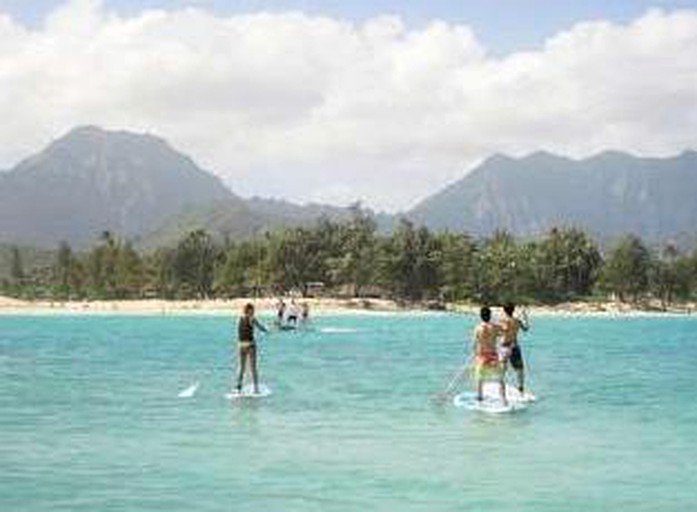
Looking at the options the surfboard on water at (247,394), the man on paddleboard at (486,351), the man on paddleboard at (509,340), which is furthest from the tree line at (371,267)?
the man on paddleboard at (486,351)

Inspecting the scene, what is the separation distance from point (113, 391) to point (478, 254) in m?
138

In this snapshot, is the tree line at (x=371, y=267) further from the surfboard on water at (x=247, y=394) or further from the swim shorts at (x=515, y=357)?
the swim shorts at (x=515, y=357)

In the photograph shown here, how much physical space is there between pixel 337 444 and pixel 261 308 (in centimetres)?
12750

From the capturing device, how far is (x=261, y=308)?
5861 inches

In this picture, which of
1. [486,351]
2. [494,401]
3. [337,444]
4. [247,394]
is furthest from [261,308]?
[337,444]

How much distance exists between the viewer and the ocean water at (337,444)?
16.8 metres

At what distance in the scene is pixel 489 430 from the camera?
24250mm

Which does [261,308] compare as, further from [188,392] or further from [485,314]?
[485,314]

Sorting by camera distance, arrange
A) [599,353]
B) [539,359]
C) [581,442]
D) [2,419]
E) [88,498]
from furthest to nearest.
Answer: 1. [599,353]
2. [539,359]
3. [2,419]
4. [581,442]
5. [88,498]

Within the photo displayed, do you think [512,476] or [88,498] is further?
[512,476]

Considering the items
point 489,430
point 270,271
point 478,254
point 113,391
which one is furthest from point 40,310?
point 489,430

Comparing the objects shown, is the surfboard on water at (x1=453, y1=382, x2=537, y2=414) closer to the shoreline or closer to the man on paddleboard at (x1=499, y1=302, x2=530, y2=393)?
the man on paddleboard at (x1=499, y1=302, x2=530, y2=393)

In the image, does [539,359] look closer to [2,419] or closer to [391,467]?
[2,419]

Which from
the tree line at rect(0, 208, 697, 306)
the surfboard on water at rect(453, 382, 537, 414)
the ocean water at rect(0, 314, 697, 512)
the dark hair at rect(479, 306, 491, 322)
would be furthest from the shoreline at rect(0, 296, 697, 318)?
the dark hair at rect(479, 306, 491, 322)
